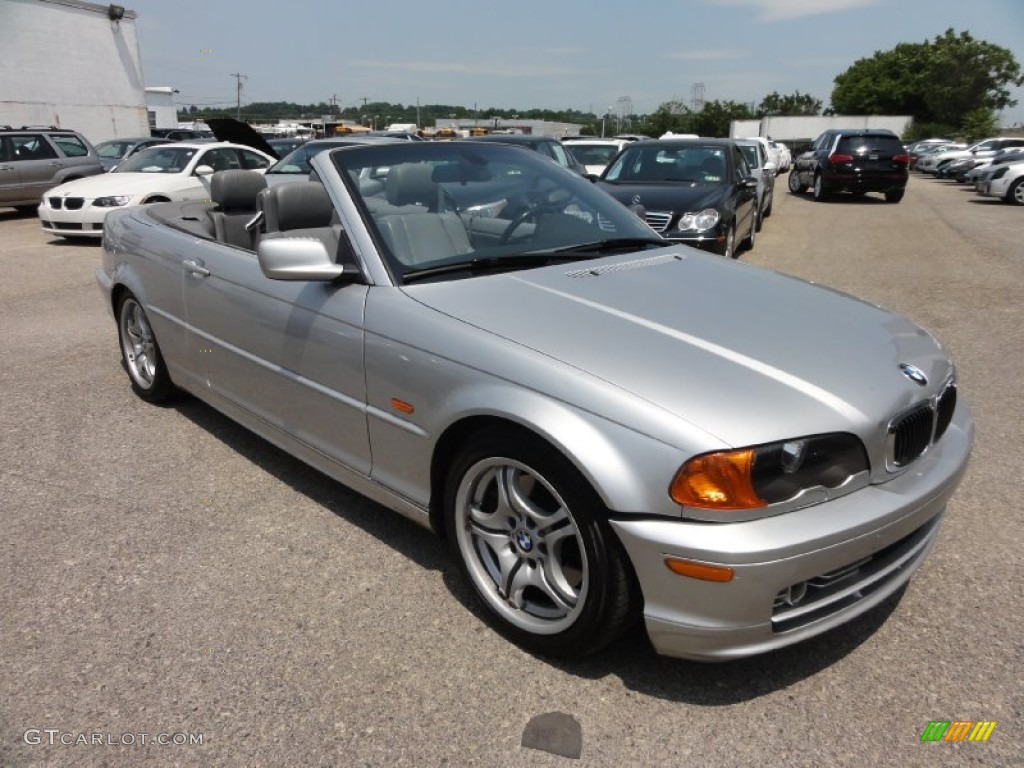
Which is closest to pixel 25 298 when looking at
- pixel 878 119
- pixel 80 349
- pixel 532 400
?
pixel 80 349

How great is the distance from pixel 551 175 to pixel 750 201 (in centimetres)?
721

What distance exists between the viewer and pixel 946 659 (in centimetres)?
246

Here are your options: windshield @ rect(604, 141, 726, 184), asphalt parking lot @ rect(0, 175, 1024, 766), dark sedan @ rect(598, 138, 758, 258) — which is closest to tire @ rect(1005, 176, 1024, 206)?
dark sedan @ rect(598, 138, 758, 258)

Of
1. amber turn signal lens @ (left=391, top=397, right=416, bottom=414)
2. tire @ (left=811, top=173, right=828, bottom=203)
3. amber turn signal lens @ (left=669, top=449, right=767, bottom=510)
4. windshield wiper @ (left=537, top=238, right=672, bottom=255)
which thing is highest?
windshield wiper @ (left=537, top=238, right=672, bottom=255)

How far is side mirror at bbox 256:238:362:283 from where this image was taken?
2799mm

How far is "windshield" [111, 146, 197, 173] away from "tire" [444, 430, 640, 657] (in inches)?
451

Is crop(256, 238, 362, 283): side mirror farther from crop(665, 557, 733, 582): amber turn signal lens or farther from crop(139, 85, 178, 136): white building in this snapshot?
crop(139, 85, 178, 136): white building

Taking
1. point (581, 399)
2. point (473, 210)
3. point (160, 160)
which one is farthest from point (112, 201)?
point (581, 399)

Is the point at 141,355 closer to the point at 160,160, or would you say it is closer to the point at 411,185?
the point at 411,185

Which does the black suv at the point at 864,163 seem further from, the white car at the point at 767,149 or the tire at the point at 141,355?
the tire at the point at 141,355

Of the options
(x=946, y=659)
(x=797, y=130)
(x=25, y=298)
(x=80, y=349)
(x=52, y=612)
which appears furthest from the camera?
(x=797, y=130)

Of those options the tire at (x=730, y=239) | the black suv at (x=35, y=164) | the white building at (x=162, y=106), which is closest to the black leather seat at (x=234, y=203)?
the tire at (x=730, y=239)

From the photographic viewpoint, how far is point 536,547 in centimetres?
245

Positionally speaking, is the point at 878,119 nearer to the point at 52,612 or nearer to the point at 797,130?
the point at 797,130
